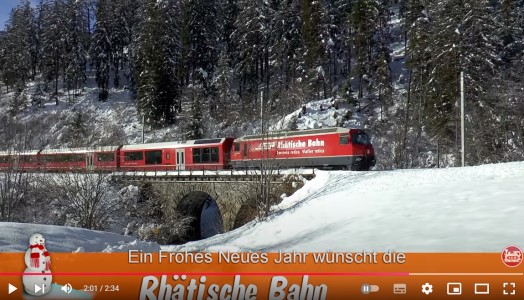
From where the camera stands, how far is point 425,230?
7.55 m

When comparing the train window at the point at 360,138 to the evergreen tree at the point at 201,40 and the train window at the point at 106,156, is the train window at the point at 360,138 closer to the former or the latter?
the train window at the point at 106,156

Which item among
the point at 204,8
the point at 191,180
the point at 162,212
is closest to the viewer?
the point at 191,180

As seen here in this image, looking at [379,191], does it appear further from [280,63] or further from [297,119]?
[280,63]

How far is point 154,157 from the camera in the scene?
31.3m

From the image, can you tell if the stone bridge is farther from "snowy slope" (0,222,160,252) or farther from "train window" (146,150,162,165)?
"snowy slope" (0,222,160,252)

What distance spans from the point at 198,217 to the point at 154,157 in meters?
5.73

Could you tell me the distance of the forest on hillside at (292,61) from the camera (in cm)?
3397

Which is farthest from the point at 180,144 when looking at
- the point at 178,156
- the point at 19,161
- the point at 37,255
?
the point at 37,255

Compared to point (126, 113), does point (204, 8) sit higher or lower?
higher

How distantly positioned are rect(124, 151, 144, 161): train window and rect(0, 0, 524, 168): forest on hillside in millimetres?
9371

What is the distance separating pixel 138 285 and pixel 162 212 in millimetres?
26999

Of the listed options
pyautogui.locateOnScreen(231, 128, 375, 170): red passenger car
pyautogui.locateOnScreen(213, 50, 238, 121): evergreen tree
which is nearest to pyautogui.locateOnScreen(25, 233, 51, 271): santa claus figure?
pyautogui.locateOnScreen(231, 128, 375, 170): red passenger car

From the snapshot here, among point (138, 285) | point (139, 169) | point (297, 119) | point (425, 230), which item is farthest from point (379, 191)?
point (297, 119)
